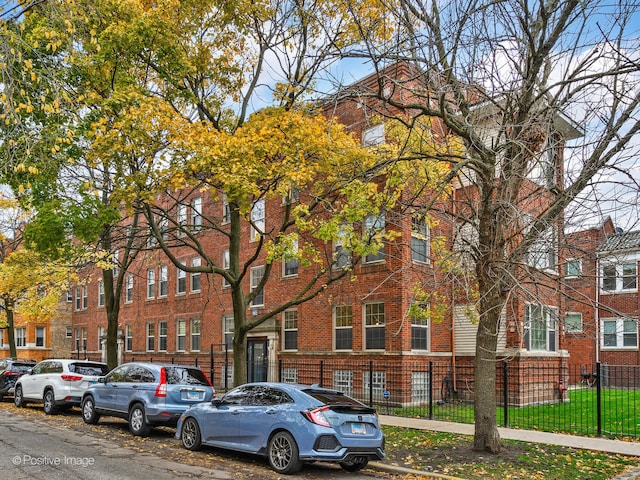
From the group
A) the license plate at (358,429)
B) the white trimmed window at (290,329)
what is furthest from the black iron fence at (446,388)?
the license plate at (358,429)

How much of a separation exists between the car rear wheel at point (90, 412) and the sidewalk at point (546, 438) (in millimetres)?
7617

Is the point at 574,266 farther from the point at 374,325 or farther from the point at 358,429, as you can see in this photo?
the point at 374,325

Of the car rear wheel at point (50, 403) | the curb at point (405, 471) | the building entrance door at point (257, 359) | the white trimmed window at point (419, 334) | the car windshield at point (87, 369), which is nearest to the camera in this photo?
the curb at point (405, 471)

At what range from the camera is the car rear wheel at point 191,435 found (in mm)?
12109

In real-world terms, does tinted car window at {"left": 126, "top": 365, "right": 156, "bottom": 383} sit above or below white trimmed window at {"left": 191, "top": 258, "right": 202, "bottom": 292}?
below

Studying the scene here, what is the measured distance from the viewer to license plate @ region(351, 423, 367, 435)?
10.2 meters

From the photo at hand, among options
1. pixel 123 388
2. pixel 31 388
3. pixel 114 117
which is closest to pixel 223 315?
pixel 31 388

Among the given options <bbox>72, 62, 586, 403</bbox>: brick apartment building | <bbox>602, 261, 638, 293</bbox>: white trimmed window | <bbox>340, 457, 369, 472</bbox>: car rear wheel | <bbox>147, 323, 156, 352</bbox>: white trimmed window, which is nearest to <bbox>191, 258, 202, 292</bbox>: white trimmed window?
<bbox>72, 62, 586, 403</bbox>: brick apartment building

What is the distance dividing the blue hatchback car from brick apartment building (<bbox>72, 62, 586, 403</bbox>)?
3110 millimetres

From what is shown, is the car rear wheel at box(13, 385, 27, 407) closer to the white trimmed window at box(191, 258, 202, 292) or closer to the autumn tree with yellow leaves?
the autumn tree with yellow leaves

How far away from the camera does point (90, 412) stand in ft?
52.7

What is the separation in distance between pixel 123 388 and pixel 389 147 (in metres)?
8.93

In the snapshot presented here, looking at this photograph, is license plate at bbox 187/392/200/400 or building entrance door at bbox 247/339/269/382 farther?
building entrance door at bbox 247/339/269/382

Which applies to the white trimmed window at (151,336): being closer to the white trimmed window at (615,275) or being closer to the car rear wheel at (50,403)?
the car rear wheel at (50,403)
